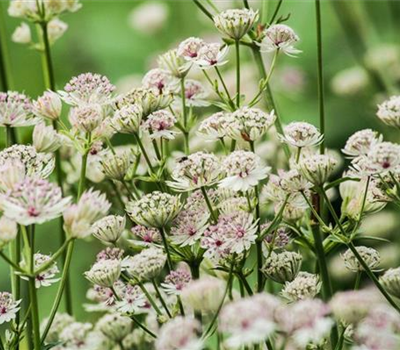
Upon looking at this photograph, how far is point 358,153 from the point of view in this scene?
0.66m

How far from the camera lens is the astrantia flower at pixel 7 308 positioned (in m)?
0.64

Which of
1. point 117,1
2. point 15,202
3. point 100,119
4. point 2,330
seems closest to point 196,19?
point 117,1

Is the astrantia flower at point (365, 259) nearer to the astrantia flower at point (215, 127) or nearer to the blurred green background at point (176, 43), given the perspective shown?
the astrantia flower at point (215, 127)

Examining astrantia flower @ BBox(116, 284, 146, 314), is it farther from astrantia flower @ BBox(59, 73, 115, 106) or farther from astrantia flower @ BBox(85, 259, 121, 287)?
astrantia flower @ BBox(59, 73, 115, 106)

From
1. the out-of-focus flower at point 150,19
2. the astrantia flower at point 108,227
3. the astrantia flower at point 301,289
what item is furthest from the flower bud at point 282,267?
the out-of-focus flower at point 150,19

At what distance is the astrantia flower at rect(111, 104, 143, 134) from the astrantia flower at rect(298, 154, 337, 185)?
5.1 inches

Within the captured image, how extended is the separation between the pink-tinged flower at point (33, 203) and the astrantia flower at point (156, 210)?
10cm

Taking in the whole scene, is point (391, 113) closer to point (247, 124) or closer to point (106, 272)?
point (247, 124)

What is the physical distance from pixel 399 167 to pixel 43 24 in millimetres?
384

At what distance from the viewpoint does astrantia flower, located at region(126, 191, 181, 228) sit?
0.65 m

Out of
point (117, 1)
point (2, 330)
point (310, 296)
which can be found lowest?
point (2, 330)

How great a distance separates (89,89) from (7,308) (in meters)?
0.18

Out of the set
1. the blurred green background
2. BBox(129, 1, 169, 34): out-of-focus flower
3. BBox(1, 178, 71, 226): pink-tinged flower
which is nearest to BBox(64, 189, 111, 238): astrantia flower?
BBox(1, 178, 71, 226): pink-tinged flower

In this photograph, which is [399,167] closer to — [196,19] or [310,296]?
[310,296]
